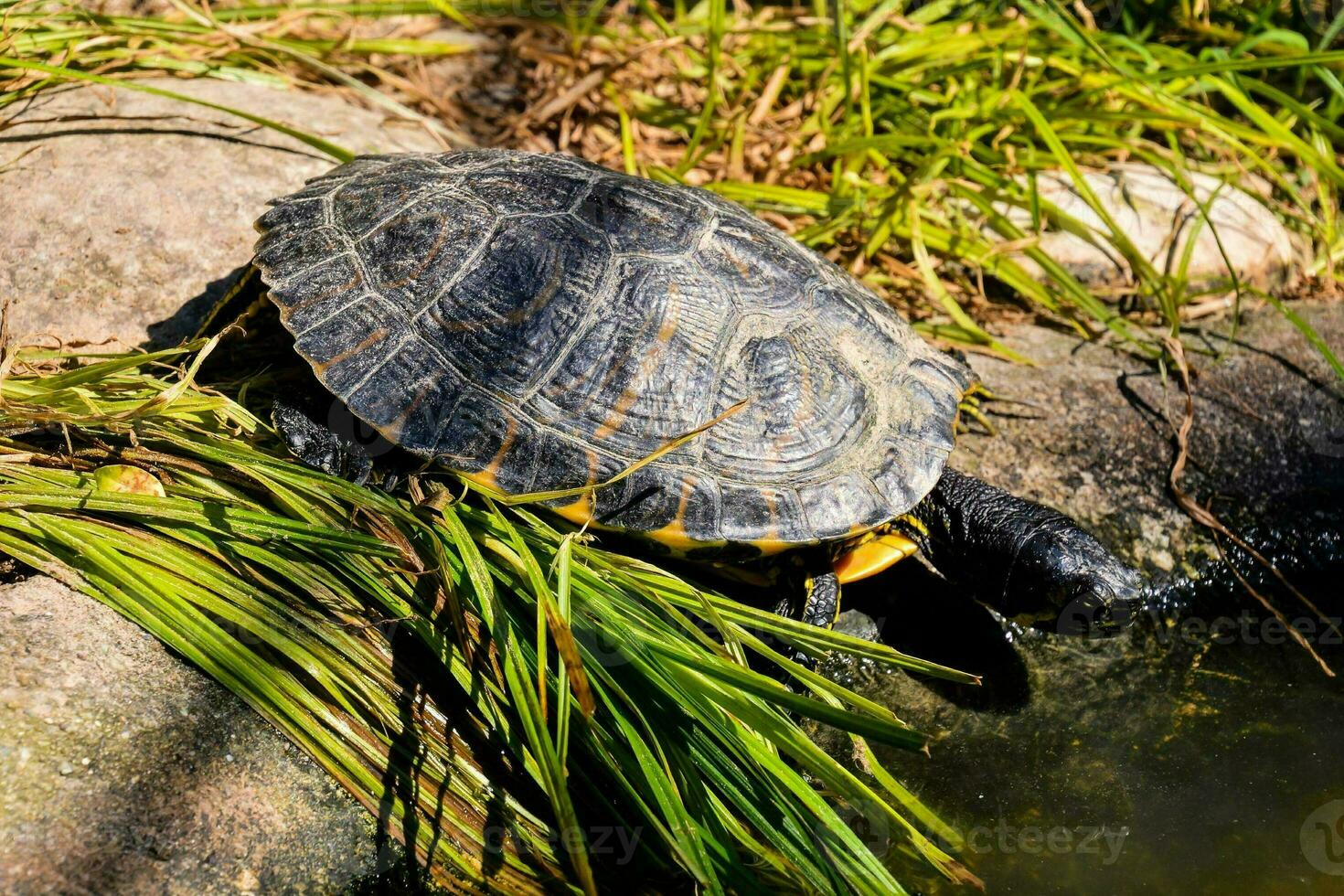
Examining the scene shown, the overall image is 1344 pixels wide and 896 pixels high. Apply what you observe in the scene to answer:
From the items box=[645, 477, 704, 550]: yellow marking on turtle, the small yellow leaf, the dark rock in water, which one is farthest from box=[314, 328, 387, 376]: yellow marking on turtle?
the dark rock in water

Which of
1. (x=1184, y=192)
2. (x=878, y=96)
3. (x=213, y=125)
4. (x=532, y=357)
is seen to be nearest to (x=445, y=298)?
(x=532, y=357)

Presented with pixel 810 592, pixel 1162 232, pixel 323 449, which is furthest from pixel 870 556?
pixel 1162 232

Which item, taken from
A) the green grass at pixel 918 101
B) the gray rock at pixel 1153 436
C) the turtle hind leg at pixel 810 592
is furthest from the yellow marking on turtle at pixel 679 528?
the green grass at pixel 918 101

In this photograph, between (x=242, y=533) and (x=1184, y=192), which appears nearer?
(x=242, y=533)

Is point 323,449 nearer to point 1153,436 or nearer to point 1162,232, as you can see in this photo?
point 1153,436

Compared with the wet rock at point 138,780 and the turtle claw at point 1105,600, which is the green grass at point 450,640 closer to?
the wet rock at point 138,780

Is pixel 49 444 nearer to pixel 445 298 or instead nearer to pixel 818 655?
pixel 445 298
